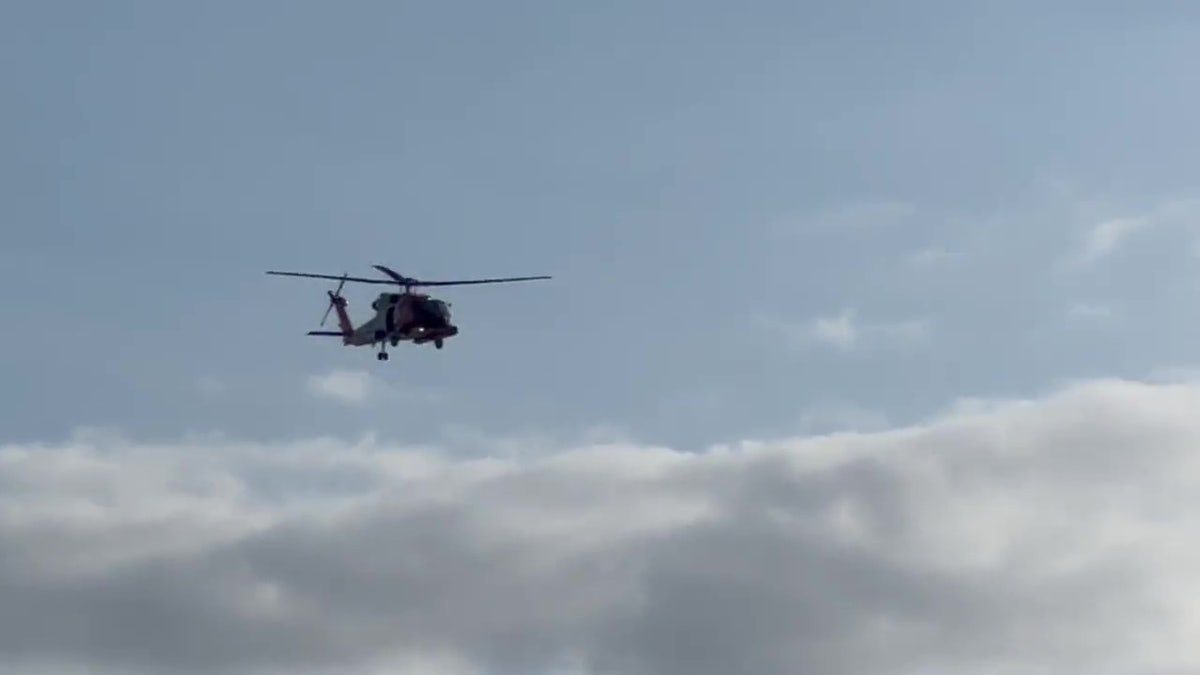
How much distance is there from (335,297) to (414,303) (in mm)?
17795

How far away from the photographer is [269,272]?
539 feet

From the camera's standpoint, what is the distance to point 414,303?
17412cm

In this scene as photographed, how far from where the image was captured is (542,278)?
168 metres

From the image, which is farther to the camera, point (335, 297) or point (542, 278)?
point (335, 297)

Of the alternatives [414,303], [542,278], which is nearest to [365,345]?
[414,303]

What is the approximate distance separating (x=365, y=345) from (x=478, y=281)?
11.1 meters

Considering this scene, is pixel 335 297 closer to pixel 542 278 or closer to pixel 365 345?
pixel 365 345

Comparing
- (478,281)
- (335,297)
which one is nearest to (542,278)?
(478,281)

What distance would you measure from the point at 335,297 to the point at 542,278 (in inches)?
1136

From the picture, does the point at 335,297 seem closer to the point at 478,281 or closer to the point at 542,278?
the point at 478,281

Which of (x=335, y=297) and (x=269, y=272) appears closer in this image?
(x=269, y=272)

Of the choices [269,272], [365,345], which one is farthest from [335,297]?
[269,272]

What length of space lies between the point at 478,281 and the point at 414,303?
285 inches

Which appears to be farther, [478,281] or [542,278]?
[478,281]
